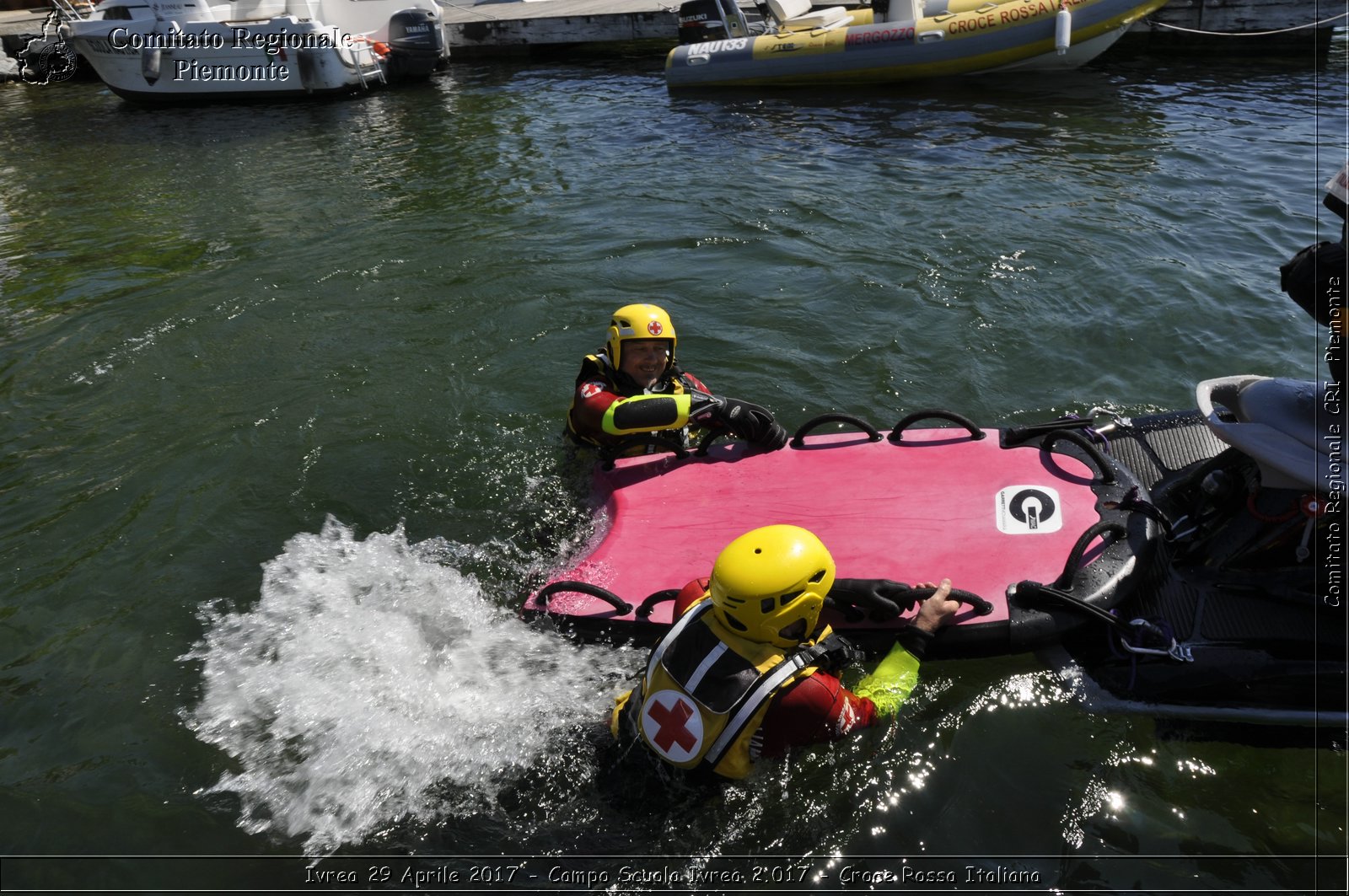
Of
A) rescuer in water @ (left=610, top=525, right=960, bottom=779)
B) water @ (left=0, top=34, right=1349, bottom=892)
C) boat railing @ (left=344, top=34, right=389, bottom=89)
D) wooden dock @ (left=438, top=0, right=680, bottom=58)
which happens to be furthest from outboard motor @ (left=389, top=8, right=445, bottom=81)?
rescuer in water @ (left=610, top=525, right=960, bottom=779)

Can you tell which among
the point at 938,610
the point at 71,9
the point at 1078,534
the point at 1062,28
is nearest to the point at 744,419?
the point at 938,610

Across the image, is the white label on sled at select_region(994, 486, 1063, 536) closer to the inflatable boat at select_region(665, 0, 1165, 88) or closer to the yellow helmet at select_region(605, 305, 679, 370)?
the yellow helmet at select_region(605, 305, 679, 370)

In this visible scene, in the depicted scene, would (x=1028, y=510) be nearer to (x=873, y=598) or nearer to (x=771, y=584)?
(x=873, y=598)

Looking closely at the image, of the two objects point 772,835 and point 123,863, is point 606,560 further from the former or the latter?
point 123,863

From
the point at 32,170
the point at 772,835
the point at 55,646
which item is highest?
the point at 32,170

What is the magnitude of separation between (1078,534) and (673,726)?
91.7 inches

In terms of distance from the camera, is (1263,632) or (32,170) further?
(32,170)

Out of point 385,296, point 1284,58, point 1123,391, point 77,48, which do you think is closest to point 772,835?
point 1123,391

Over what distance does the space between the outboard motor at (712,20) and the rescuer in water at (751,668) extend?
1684 centimetres

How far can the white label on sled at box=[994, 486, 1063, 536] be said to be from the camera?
188 inches

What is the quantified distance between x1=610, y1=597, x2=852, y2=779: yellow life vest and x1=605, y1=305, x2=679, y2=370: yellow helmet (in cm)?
225

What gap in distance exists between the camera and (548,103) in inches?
698

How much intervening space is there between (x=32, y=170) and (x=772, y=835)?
17035 mm

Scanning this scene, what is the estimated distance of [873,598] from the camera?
435 cm
